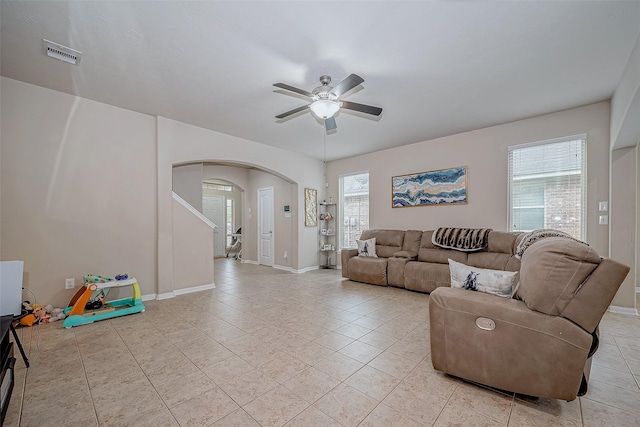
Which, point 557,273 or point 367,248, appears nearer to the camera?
point 557,273

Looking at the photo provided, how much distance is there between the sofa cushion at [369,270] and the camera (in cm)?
484

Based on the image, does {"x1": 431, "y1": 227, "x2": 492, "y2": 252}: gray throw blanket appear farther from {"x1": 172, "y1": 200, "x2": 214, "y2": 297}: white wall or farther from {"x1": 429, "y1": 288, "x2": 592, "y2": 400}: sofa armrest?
{"x1": 172, "y1": 200, "x2": 214, "y2": 297}: white wall

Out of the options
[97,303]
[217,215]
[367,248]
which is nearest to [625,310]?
[367,248]

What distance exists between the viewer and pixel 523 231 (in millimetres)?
4105

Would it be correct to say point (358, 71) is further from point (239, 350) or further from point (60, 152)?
point (60, 152)

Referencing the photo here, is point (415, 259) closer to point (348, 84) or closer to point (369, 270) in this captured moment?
point (369, 270)

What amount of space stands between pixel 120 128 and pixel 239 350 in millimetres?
3434

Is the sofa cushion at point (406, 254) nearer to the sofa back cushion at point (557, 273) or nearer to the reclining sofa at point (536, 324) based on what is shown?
the reclining sofa at point (536, 324)

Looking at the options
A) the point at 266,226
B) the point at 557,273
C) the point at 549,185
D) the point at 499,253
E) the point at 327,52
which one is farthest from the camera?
the point at 266,226

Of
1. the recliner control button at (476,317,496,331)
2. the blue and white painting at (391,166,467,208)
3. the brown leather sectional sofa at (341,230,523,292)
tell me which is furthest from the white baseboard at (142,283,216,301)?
the recliner control button at (476,317,496,331)

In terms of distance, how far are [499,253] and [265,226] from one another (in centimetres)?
519

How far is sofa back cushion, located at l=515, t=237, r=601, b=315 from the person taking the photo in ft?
4.95

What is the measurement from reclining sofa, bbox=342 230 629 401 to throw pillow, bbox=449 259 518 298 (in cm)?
7

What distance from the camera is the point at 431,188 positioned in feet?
16.8
